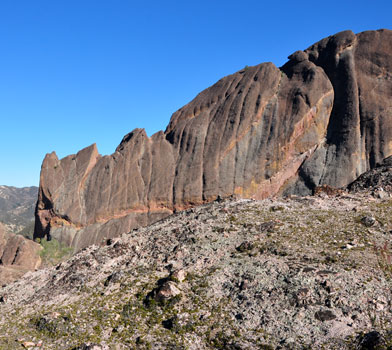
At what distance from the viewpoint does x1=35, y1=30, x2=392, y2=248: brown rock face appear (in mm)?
→ 54938

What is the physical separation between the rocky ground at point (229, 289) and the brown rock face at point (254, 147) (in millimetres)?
37101

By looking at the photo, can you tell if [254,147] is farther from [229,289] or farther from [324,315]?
[324,315]

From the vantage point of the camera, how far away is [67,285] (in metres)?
16.1

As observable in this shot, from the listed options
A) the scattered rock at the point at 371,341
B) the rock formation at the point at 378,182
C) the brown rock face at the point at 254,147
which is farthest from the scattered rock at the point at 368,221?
the brown rock face at the point at 254,147

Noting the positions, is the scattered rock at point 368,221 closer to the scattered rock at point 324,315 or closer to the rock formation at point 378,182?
the rock formation at point 378,182

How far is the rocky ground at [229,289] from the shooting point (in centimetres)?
1147

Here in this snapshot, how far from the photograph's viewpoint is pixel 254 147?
57469 mm

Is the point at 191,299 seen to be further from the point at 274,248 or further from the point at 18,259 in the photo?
the point at 18,259

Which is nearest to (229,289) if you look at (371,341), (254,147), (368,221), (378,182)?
(371,341)

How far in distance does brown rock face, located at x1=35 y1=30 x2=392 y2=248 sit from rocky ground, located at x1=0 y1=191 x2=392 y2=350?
37.1 m

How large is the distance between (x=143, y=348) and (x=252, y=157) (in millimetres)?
47359

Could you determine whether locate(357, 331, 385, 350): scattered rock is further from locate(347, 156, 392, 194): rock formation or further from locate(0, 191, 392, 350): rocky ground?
locate(347, 156, 392, 194): rock formation

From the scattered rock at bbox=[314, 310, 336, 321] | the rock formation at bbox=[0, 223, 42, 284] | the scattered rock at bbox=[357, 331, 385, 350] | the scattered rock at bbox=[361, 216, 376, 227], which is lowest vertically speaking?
the rock formation at bbox=[0, 223, 42, 284]

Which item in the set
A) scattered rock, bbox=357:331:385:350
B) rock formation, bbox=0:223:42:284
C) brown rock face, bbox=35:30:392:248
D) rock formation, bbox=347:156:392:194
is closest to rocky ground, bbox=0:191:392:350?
scattered rock, bbox=357:331:385:350
